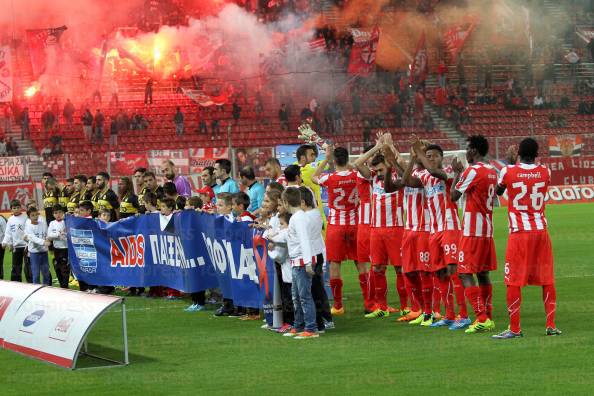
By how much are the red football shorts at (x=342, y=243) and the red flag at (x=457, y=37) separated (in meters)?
35.8

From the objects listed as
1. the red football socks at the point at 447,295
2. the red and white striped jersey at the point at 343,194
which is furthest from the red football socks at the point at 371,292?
the red football socks at the point at 447,295

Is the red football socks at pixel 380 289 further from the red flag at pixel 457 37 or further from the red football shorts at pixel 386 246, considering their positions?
the red flag at pixel 457 37

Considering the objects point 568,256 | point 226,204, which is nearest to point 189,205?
point 226,204

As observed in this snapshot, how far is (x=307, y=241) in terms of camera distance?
1068cm

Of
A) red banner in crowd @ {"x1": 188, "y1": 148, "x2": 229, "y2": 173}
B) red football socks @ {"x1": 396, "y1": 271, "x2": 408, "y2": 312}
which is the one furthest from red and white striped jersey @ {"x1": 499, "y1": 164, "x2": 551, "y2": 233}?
red banner in crowd @ {"x1": 188, "y1": 148, "x2": 229, "y2": 173}

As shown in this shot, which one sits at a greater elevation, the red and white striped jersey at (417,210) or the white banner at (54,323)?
the red and white striped jersey at (417,210)

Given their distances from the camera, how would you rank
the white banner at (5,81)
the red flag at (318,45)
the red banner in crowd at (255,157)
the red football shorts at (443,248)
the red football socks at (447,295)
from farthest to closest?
the red flag at (318,45) → the white banner at (5,81) → the red banner in crowd at (255,157) → the red football socks at (447,295) → the red football shorts at (443,248)

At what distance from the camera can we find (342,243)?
12867mm

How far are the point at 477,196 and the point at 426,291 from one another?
1.38 metres

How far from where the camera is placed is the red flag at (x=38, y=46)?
1735 inches

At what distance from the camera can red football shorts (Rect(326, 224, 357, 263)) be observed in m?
12.9

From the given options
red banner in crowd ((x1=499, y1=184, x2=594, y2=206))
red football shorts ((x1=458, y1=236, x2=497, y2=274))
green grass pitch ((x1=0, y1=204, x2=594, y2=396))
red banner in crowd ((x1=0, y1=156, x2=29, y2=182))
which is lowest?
red banner in crowd ((x1=499, y1=184, x2=594, y2=206))

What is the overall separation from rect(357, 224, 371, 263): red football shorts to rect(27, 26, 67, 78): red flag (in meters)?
33.7

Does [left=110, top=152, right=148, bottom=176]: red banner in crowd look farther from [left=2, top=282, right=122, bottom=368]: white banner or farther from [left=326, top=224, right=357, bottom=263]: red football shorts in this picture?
[left=2, top=282, right=122, bottom=368]: white banner
